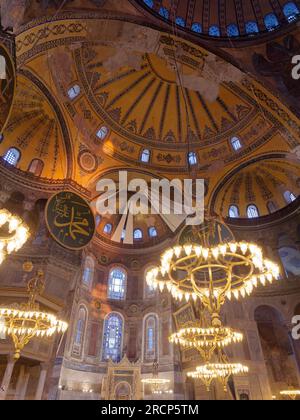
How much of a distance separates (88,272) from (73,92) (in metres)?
9.34

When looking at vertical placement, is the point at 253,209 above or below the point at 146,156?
below

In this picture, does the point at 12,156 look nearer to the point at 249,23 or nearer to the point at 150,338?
the point at 150,338

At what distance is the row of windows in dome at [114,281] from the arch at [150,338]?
1293 millimetres

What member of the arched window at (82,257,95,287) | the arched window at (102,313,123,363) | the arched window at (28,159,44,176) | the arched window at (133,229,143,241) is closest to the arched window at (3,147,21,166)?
the arched window at (28,159,44,176)

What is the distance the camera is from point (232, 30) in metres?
11.7

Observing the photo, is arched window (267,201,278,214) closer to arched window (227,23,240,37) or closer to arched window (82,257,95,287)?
arched window (227,23,240,37)

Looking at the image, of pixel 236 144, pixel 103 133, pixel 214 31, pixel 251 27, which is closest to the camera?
pixel 251 27

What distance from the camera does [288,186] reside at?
1344cm

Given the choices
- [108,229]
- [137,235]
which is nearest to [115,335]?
[137,235]

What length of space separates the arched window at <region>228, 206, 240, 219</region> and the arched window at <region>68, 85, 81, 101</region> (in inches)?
387

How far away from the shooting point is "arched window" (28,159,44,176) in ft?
40.7
